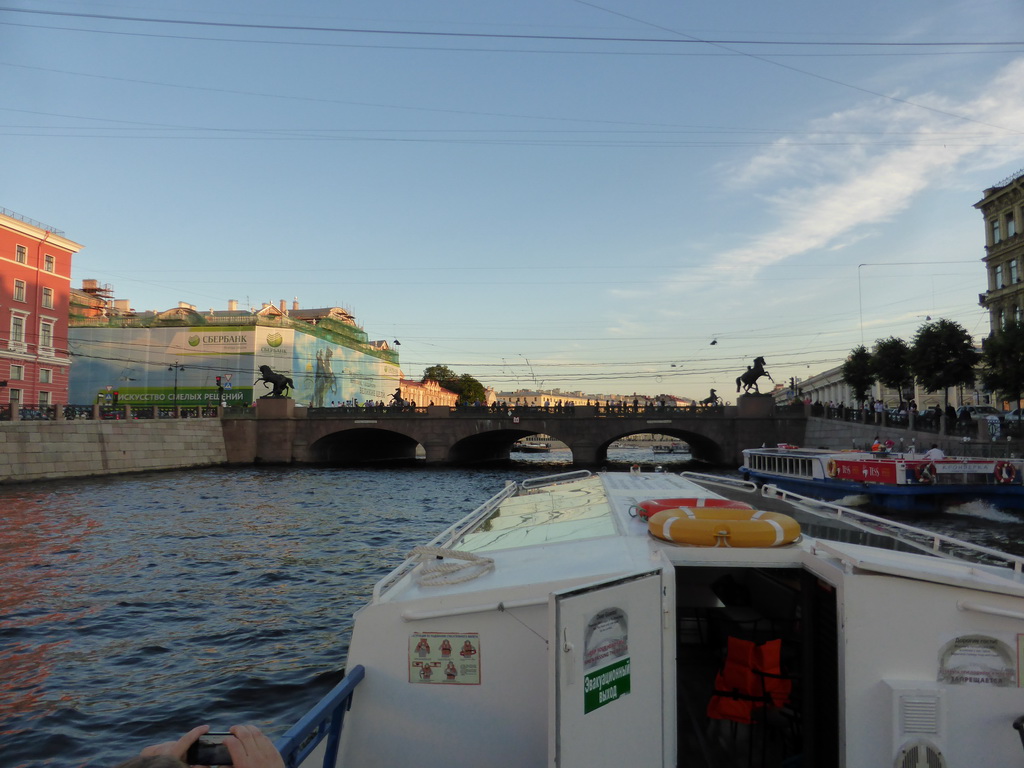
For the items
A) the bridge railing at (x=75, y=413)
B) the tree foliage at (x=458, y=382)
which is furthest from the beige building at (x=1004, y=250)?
the tree foliage at (x=458, y=382)

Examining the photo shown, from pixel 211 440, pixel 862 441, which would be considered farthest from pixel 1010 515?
pixel 211 440

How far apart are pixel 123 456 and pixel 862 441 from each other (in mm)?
34491

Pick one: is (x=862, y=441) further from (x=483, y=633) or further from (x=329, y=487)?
(x=483, y=633)

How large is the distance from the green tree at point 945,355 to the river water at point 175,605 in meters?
13.0

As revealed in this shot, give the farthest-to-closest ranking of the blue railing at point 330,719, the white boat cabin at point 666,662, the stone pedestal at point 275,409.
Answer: the stone pedestal at point 275,409, the blue railing at point 330,719, the white boat cabin at point 666,662

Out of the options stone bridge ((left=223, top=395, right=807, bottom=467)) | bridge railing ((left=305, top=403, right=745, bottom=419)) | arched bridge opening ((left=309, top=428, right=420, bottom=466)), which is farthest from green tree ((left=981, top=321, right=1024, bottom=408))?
arched bridge opening ((left=309, top=428, right=420, bottom=466))

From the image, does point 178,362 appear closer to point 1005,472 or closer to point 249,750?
point 1005,472

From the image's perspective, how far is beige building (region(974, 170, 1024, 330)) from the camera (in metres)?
37.1

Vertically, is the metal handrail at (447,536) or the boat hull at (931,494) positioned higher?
the metal handrail at (447,536)

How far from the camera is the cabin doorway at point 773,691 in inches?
156

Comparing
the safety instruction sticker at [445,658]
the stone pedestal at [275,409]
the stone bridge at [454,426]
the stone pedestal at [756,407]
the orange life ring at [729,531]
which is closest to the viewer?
the safety instruction sticker at [445,658]

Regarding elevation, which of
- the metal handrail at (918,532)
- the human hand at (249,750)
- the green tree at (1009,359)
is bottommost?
the human hand at (249,750)

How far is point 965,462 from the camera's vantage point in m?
19.8

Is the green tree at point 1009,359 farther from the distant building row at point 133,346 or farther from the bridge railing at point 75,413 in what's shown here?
the distant building row at point 133,346
